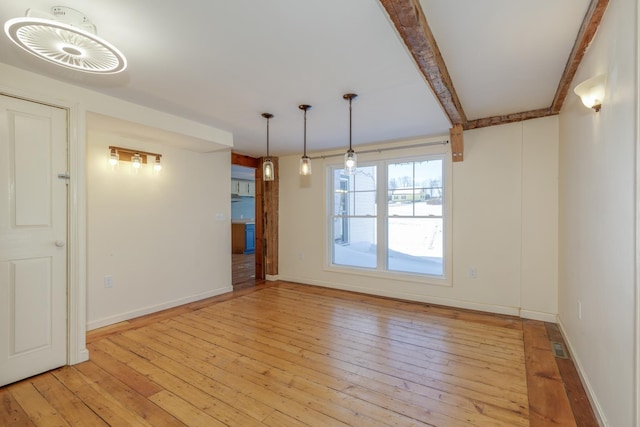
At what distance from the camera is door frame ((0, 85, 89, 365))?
255 cm

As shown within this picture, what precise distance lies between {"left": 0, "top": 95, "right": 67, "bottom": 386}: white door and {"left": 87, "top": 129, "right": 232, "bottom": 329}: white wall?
2.84 feet

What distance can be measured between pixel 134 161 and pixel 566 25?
420 cm

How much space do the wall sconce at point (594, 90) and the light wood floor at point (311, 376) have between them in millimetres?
2005

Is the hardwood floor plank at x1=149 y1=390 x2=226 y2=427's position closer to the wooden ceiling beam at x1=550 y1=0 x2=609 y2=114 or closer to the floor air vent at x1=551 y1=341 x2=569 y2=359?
the floor air vent at x1=551 y1=341 x2=569 y2=359

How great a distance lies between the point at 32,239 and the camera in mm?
2373

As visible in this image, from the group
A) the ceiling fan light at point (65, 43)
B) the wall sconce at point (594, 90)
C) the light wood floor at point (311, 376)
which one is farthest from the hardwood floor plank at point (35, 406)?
the wall sconce at point (594, 90)

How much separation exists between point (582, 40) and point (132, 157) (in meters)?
4.35

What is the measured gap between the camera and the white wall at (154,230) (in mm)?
3385

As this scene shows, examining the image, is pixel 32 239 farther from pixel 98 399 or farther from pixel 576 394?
pixel 576 394

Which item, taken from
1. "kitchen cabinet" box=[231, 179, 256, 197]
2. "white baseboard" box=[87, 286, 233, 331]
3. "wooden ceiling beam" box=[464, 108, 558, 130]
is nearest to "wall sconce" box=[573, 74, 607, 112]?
"wooden ceiling beam" box=[464, 108, 558, 130]

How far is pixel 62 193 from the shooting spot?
8.27 ft

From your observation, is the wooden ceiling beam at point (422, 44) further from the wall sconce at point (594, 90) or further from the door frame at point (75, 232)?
the door frame at point (75, 232)

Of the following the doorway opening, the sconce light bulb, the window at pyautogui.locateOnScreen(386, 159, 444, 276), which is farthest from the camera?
the doorway opening

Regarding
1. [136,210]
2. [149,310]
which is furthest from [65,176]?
[149,310]
